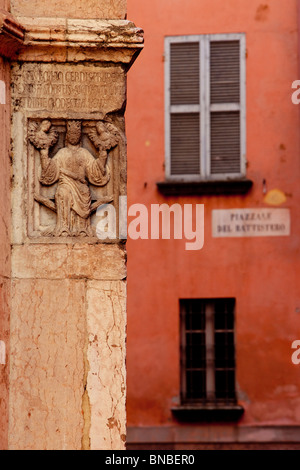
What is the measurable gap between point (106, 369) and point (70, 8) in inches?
73.9

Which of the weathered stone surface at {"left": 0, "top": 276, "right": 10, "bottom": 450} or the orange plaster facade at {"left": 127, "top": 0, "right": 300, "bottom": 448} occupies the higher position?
the orange plaster facade at {"left": 127, "top": 0, "right": 300, "bottom": 448}

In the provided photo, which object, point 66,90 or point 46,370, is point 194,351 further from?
point 46,370

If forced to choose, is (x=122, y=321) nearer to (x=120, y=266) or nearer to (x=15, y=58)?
(x=120, y=266)

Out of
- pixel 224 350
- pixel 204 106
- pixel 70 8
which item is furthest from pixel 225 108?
pixel 70 8

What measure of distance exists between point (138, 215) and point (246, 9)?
3.07 metres

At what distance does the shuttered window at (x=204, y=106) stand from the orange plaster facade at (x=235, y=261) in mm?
119

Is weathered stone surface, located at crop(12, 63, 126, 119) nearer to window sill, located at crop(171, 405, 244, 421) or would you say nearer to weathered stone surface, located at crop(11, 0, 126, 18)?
weathered stone surface, located at crop(11, 0, 126, 18)

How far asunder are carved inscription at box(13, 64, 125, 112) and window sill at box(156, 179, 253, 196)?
9.94 meters

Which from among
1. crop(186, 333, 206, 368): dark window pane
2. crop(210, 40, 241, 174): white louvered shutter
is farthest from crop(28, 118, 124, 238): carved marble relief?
crop(210, 40, 241, 174): white louvered shutter

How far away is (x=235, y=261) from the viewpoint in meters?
16.8

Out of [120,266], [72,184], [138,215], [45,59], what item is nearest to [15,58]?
[45,59]

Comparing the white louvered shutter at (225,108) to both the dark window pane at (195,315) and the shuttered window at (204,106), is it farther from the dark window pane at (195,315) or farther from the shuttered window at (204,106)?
the dark window pane at (195,315)

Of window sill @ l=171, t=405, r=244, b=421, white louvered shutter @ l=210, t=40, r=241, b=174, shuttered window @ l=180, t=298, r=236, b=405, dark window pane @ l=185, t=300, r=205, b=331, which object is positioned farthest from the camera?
white louvered shutter @ l=210, t=40, r=241, b=174

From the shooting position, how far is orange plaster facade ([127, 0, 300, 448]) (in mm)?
16438
